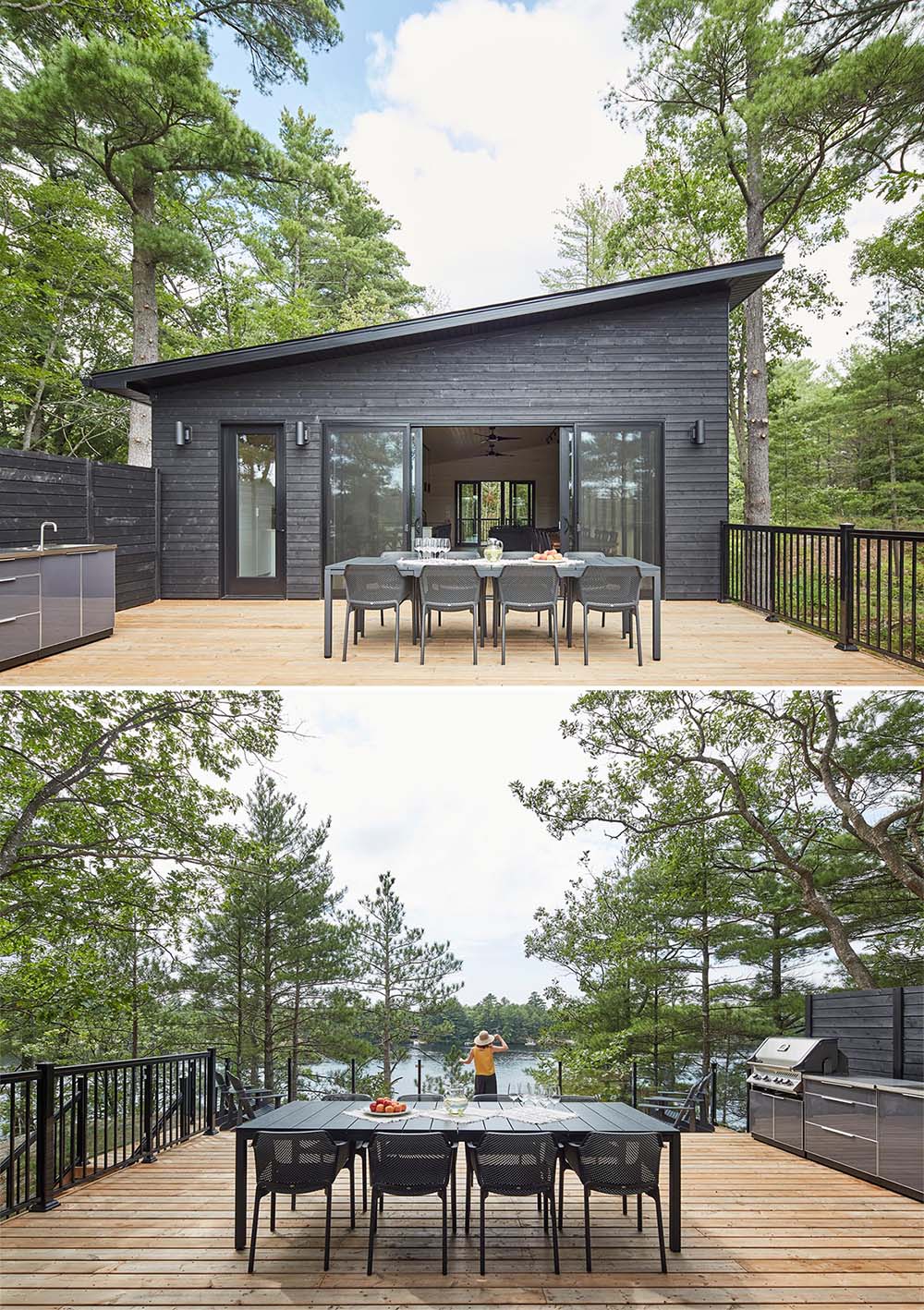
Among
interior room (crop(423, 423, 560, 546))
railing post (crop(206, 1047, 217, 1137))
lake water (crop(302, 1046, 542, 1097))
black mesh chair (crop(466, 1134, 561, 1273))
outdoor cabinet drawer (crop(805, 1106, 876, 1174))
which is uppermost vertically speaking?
interior room (crop(423, 423, 560, 546))

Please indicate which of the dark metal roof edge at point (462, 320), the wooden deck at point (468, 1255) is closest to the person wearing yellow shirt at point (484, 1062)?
the wooden deck at point (468, 1255)

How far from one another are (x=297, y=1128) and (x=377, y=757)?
10.9 meters

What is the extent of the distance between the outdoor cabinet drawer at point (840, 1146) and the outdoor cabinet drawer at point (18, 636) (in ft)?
21.4

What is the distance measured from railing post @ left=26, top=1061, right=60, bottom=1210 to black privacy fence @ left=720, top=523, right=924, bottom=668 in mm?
5992

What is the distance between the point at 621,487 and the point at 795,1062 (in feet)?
Result: 20.1

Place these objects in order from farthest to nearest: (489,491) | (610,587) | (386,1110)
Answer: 1. (489,491)
2. (610,587)
3. (386,1110)

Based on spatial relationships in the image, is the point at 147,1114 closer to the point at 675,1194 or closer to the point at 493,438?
the point at 675,1194

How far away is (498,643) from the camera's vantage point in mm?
A: 7777

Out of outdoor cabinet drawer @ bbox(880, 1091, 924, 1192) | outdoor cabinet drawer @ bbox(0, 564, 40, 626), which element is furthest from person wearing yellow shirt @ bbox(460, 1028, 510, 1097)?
outdoor cabinet drawer @ bbox(0, 564, 40, 626)

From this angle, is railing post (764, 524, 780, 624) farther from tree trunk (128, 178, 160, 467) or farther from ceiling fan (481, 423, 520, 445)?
tree trunk (128, 178, 160, 467)

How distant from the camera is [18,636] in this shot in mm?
6367

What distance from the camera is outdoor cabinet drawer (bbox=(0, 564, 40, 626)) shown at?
6156 millimetres

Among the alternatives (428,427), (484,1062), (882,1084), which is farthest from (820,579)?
(484,1062)

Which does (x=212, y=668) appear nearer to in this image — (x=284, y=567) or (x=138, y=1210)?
(x=138, y=1210)
